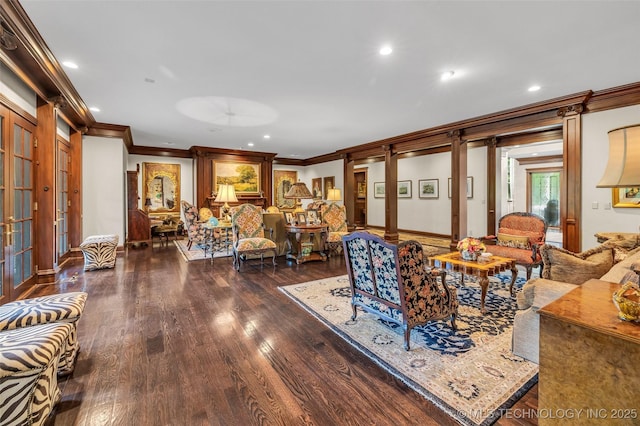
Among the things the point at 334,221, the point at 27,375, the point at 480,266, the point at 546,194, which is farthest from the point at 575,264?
the point at 546,194

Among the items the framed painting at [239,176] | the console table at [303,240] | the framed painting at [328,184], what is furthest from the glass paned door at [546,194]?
the framed painting at [239,176]

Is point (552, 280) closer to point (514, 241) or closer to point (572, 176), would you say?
point (514, 241)

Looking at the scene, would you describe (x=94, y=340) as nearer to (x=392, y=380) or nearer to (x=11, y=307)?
(x=11, y=307)

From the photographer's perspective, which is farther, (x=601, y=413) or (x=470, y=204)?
(x=470, y=204)

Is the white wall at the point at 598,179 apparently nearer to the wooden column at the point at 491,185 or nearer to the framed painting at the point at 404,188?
the wooden column at the point at 491,185

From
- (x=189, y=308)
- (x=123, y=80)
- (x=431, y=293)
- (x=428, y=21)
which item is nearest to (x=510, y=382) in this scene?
(x=431, y=293)

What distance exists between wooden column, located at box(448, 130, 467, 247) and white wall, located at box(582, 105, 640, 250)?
6.70 feet

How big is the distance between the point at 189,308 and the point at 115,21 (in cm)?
293

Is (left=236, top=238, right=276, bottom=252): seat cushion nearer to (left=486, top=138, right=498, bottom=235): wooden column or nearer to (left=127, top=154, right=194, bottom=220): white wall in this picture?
(left=127, top=154, right=194, bottom=220): white wall

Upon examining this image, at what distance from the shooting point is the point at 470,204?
26.1 ft

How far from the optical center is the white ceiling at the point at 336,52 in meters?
2.45

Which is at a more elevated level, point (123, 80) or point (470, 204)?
point (123, 80)

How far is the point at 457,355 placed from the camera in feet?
7.66

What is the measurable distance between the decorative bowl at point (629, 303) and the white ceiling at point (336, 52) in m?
2.30
